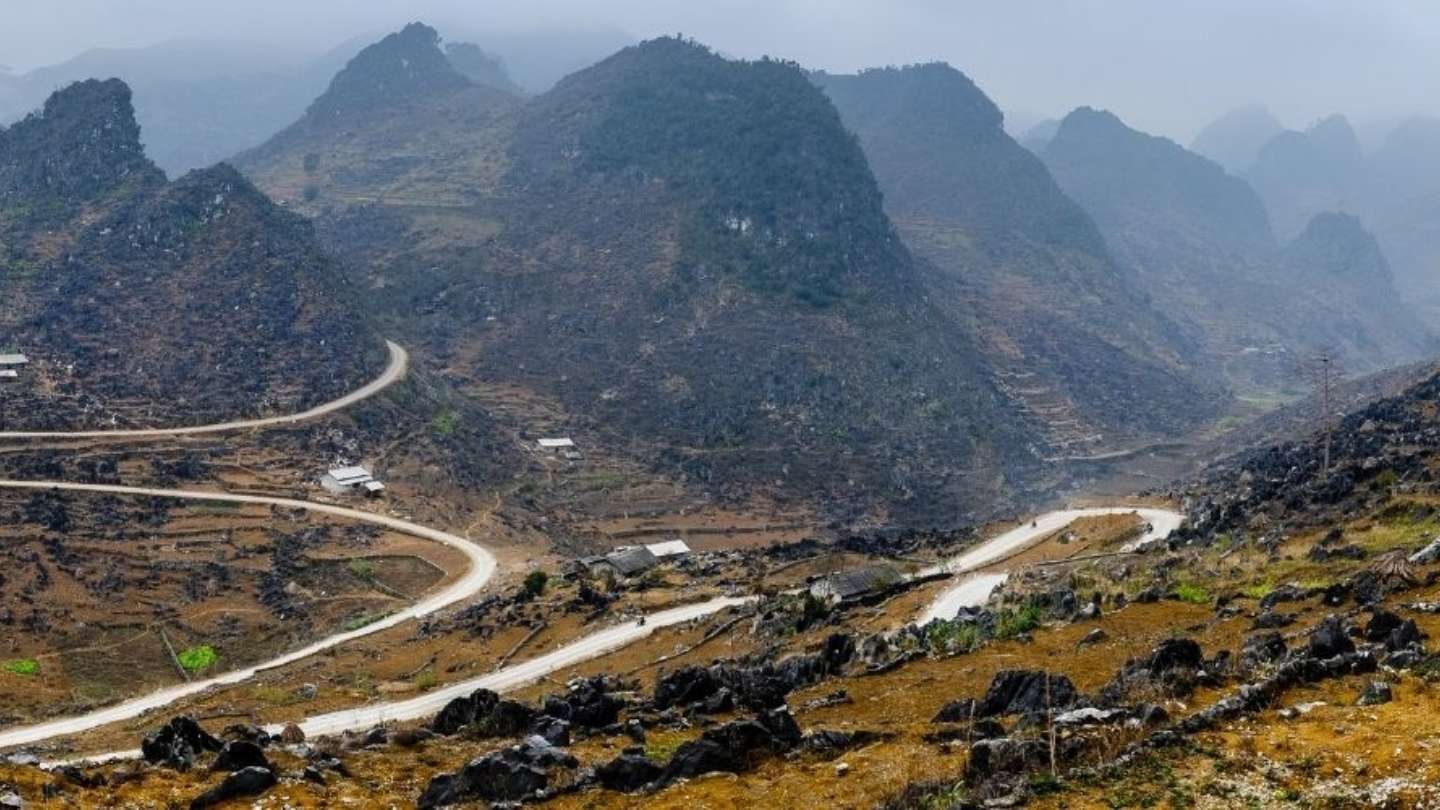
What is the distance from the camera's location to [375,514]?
107 meters

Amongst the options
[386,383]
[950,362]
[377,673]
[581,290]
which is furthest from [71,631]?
[950,362]

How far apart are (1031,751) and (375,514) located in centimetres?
9522

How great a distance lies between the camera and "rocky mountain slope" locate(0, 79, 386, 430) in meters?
118

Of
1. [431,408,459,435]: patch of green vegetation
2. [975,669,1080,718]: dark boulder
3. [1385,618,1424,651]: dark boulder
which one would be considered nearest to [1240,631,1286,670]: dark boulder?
[1385,618,1424,651]: dark boulder

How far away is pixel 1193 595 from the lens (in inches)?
1580

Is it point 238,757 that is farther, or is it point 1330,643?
point 1330,643

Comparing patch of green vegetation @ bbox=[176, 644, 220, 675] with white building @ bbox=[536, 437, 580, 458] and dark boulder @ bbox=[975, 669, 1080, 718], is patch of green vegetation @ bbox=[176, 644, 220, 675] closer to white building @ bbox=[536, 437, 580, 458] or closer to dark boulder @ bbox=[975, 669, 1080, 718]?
white building @ bbox=[536, 437, 580, 458]

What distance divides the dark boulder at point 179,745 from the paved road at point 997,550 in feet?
109

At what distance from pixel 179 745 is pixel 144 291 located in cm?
12547

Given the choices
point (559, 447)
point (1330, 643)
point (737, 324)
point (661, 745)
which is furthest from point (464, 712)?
point (737, 324)

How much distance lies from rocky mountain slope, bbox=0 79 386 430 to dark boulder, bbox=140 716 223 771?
3731 inches

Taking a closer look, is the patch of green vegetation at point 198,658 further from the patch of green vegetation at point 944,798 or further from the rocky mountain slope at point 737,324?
the patch of green vegetation at point 944,798

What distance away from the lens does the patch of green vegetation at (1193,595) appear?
39.2 metres

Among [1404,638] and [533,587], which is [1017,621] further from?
[533,587]
